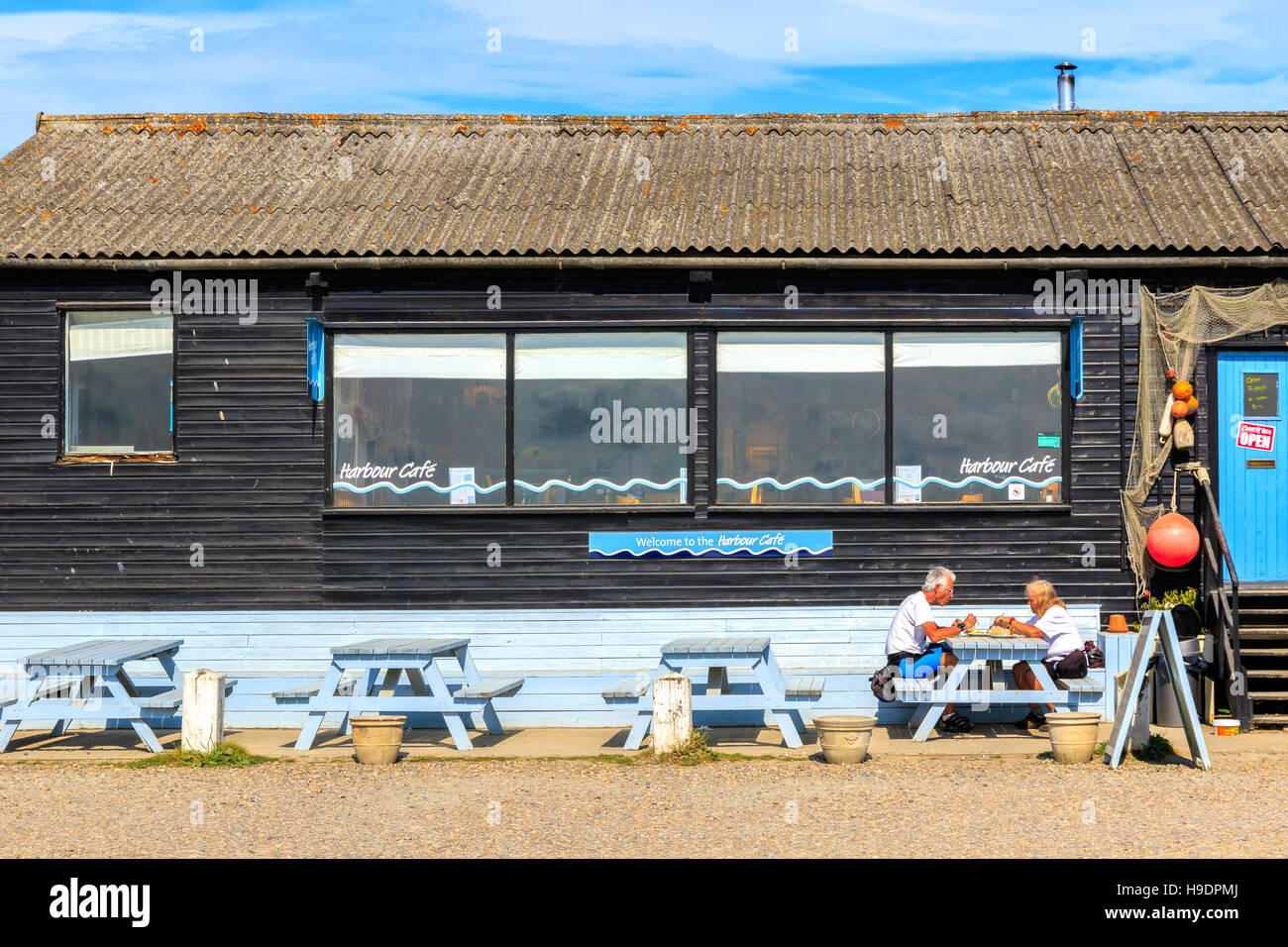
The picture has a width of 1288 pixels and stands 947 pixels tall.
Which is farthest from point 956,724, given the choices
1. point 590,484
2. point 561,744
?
point 590,484

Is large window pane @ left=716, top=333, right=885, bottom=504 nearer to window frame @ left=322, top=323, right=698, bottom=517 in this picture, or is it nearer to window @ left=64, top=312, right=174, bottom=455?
window frame @ left=322, top=323, right=698, bottom=517

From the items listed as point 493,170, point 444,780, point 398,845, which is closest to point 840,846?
point 398,845

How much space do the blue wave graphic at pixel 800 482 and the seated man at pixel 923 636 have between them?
51.1 inches

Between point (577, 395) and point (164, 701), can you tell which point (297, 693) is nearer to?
point (164, 701)

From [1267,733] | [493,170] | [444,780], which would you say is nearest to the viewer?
[444,780]

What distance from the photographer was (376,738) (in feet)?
31.2

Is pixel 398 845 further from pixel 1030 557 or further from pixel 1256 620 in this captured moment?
pixel 1256 620

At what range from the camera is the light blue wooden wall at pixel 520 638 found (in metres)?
11.1

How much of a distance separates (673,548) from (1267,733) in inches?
184

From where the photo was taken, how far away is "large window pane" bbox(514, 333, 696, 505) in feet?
38.1

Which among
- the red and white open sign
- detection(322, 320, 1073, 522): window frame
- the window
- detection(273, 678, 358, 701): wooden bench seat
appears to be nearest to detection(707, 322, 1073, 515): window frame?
detection(322, 320, 1073, 522): window frame

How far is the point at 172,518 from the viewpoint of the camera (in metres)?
11.7

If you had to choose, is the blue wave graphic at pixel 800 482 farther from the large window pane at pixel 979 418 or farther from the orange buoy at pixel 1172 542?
the orange buoy at pixel 1172 542

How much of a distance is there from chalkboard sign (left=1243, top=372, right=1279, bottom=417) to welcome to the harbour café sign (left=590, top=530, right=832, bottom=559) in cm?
356
